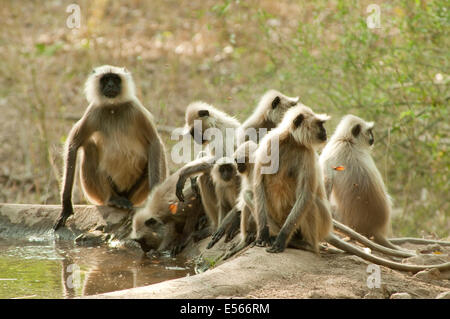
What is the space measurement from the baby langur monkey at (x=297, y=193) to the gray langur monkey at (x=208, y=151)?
92 cm

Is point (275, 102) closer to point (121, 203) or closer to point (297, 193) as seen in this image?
point (297, 193)

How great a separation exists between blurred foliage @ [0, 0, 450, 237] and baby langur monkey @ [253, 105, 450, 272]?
102 inches

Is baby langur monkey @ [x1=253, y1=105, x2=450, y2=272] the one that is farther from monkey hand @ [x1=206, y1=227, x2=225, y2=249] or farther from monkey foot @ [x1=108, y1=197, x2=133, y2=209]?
A: monkey foot @ [x1=108, y1=197, x2=133, y2=209]

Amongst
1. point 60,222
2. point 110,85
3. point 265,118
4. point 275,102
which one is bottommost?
point 60,222

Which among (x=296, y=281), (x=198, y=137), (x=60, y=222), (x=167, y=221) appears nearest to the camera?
(x=296, y=281)

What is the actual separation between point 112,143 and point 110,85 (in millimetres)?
634

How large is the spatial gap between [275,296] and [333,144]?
3.09 m

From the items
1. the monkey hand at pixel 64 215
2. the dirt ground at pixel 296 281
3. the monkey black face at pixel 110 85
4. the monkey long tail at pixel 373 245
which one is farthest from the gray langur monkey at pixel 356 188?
the monkey hand at pixel 64 215

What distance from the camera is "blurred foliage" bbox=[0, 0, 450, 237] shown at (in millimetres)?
8805

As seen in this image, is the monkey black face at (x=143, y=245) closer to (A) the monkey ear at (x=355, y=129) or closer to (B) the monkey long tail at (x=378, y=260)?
(B) the monkey long tail at (x=378, y=260)

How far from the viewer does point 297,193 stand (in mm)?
5113

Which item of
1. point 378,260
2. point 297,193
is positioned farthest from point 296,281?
point 378,260
